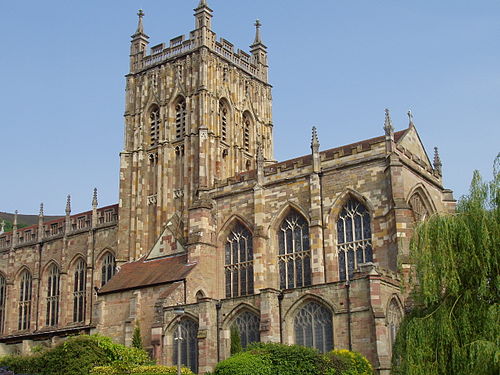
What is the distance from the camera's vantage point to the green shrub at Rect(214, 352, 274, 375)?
2841 centimetres

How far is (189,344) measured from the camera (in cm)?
3700

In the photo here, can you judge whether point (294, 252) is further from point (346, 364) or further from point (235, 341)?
point (346, 364)

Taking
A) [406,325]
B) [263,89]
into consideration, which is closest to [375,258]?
[406,325]

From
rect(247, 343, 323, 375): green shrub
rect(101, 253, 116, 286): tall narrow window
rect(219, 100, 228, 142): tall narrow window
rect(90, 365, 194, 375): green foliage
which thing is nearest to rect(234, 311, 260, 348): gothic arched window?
rect(90, 365, 194, 375): green foliage

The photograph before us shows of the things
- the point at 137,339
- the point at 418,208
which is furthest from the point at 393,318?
the point at 137,339

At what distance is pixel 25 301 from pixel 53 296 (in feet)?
11.7

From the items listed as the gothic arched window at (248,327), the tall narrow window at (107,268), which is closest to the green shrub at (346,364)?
the gothic arched window at (248,327)

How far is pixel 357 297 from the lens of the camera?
105 ft

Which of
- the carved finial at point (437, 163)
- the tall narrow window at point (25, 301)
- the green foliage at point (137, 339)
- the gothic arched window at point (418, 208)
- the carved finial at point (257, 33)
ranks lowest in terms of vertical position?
the green foliage at point (137, 339)

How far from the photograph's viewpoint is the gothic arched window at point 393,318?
105 ft

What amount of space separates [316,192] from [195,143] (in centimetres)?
1173

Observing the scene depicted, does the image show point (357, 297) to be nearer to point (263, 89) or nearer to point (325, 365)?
point (325, 365)

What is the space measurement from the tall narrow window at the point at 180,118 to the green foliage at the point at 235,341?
17855mm

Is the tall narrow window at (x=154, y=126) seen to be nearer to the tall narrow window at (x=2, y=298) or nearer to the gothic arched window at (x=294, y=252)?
the gothic arched window at (x=294, y=252)
